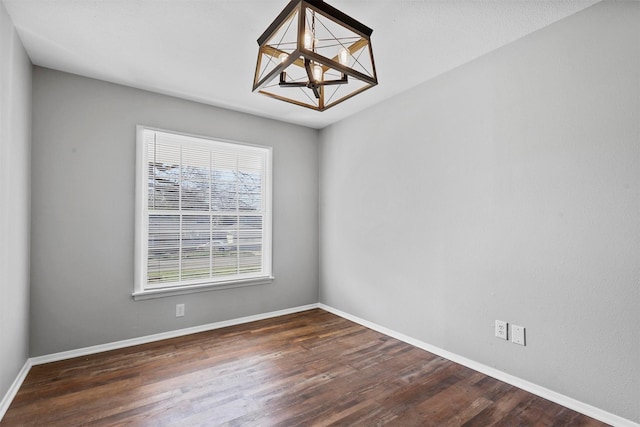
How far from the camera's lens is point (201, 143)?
11.8 ft

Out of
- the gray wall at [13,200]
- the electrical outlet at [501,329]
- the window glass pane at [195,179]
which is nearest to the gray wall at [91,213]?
the gray wall at [13,200]

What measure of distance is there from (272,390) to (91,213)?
7.49 feet

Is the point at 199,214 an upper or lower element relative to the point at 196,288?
upper

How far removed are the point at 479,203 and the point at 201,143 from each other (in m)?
2.92

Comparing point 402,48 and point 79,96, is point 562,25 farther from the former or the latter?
point 79,96

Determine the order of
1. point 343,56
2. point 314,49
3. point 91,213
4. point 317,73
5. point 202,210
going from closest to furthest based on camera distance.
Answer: point 314,49 → point 343,56 → point 317,73 → point 91,213 → point 202,210

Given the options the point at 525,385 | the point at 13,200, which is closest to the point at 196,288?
the point at 13,200

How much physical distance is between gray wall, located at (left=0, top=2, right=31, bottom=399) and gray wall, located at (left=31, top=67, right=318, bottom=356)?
14cm

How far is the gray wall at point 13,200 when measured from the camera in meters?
2.02

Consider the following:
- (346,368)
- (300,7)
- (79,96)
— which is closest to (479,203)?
(346,368)

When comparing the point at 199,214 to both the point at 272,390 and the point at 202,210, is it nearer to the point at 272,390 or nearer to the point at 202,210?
the point at 202,210

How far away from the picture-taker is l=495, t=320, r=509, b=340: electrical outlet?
2428mm

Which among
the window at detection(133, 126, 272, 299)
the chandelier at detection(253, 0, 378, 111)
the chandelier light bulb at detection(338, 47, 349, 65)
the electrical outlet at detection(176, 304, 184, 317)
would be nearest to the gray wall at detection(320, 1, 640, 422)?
the chandelier at detection(253, 0, 378, 111)

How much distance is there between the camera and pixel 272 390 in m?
2.30
